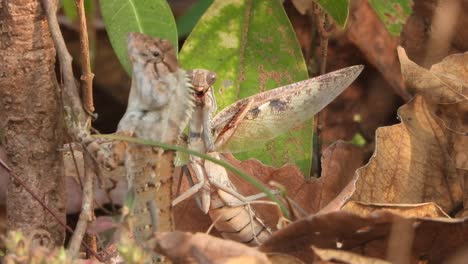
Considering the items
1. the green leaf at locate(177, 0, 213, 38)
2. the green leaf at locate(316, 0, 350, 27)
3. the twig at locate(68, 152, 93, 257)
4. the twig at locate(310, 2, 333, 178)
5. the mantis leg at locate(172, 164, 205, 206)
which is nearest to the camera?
the twig at locate(68, 152, 93, 257)

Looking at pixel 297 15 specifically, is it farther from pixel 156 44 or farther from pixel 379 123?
pixel 156 44

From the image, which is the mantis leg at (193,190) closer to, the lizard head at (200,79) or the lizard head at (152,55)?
the lizard head at (200,79)

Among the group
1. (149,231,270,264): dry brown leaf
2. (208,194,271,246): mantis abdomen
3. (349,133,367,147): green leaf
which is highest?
(149,231,270,264): dry brown leaf

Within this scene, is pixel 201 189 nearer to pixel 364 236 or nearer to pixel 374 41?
pixel 364 236

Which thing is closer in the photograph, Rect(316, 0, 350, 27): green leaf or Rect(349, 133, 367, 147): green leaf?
Rect(316, 0, 350, 27): green leaf

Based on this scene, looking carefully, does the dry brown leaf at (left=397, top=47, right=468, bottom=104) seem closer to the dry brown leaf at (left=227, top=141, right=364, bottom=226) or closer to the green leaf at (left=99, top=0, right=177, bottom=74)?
the dry brown leaf at (left=227, top=141, right=364, bottom=226)

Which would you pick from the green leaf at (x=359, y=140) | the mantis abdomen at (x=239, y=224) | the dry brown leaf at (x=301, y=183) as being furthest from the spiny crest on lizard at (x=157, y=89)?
the green leaf at (x=359, y=140)

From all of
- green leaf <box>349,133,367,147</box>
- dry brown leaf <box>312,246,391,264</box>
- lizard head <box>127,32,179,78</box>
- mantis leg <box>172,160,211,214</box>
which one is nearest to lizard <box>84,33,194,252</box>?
lizard head <box>127,32,179,78</box>

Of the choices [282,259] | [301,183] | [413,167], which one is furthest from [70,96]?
[413,167]
